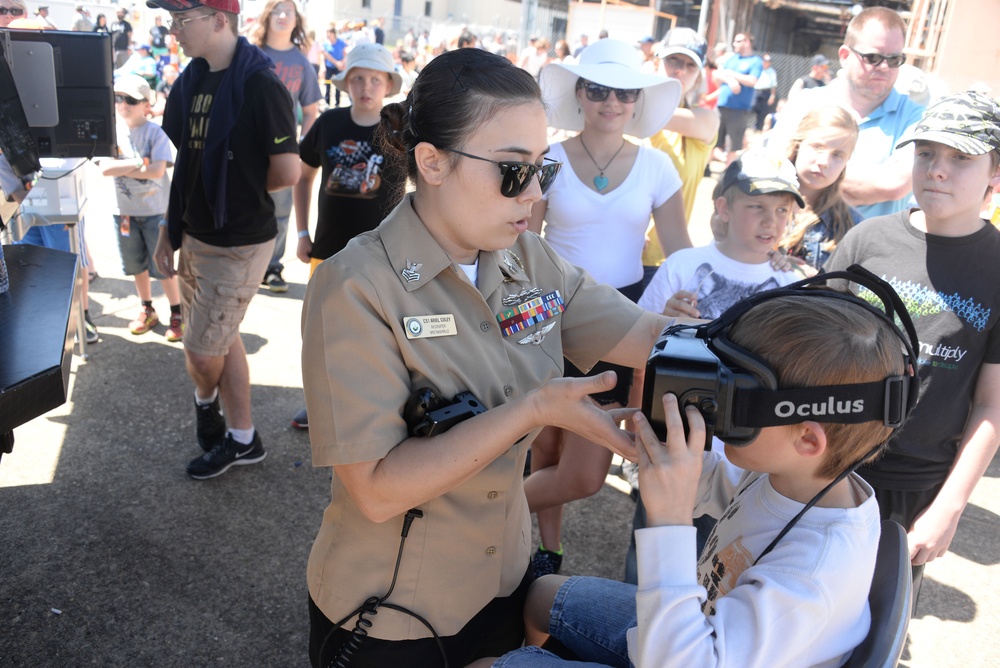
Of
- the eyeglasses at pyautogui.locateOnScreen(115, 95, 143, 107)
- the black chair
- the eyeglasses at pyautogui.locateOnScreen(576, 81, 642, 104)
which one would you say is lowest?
the black chair

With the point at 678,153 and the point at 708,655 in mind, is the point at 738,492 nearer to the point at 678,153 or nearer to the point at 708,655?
the point at 708,655

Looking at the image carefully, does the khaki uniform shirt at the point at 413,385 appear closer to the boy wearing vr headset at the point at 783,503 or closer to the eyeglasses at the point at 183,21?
the boy wearing vr headset at the point at 783,503

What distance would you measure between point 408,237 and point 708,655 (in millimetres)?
1005

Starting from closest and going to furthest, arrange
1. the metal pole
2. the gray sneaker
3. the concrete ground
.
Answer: the concrete ground → the gray sneaker → the metal pole

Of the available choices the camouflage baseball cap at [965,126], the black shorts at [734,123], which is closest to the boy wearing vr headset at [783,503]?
the camouflage baseball cap at [965,126]

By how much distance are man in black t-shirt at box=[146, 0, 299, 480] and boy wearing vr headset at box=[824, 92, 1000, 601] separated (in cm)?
259

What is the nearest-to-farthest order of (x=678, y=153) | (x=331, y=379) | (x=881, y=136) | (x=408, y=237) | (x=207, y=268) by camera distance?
(x=331, y=379) → (x=408, y=237) → (x=207, y=268) → (x=881, y=136) → (x=678, y=153)

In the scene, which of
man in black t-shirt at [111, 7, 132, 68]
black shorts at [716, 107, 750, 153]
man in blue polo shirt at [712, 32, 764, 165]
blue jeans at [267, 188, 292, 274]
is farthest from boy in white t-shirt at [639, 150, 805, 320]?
man in black t-shirt at [111, 7, 132, 68]

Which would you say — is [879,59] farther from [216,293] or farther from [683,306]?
[216,293]

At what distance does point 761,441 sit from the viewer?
149cm

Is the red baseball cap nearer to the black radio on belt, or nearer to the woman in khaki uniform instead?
the woman in khaki uniform

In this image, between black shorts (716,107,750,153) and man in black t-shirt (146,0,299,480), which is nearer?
man in black t-shirt (146,0,299,480)

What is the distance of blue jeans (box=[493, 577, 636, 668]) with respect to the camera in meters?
1.78

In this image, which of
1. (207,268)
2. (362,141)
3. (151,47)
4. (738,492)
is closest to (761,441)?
(738,492)
